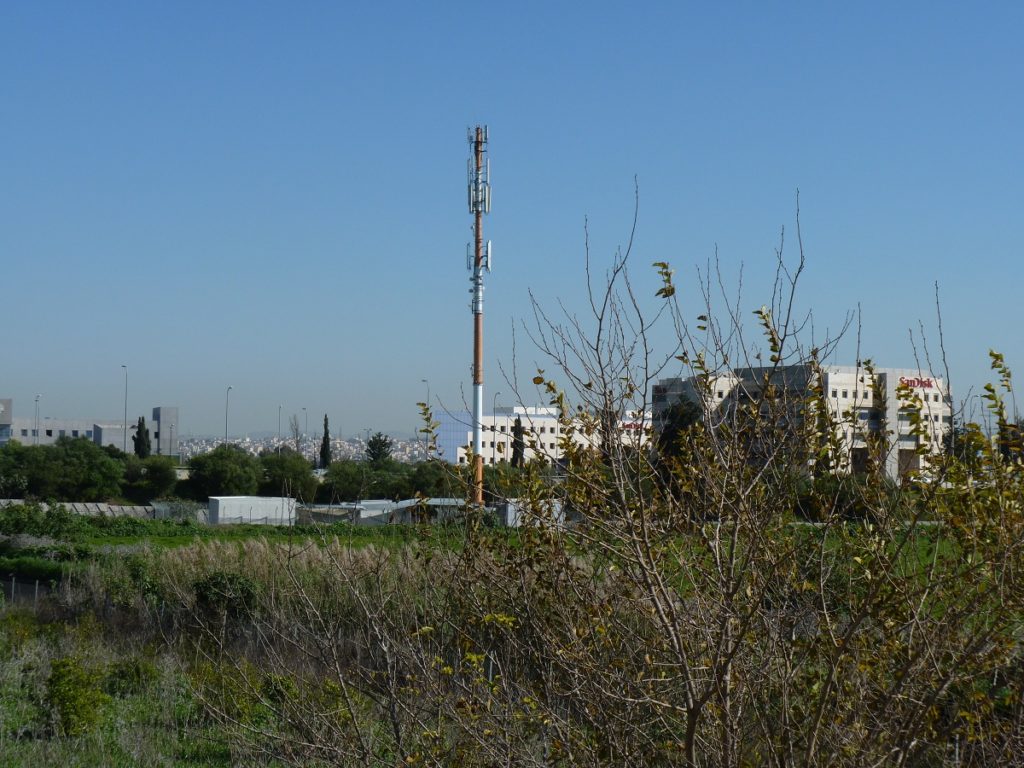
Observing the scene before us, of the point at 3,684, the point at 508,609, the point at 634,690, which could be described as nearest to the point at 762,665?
the point at 634,690

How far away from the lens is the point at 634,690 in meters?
4.43

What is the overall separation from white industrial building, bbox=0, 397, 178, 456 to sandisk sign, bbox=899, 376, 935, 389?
91422 mm

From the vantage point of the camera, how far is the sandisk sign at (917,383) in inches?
182

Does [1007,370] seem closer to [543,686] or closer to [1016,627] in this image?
[1016,627]

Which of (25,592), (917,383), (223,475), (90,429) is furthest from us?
(90,429)

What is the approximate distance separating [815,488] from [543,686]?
1.59 metres

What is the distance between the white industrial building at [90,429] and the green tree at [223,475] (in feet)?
163

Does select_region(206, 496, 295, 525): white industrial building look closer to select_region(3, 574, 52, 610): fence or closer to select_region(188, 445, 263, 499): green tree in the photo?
select_region(188, 445, 263, 499): green tree

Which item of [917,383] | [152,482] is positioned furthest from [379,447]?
[917,383]

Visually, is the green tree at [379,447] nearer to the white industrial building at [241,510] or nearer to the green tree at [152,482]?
the green tree at [152,482]

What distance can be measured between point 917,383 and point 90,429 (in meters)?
105

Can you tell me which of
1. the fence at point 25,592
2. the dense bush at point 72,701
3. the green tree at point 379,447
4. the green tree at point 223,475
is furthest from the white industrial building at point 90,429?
the dense bush at point 72,701

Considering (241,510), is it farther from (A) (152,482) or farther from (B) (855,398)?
(B) (855,398)

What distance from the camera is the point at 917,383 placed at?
522 centimetres
